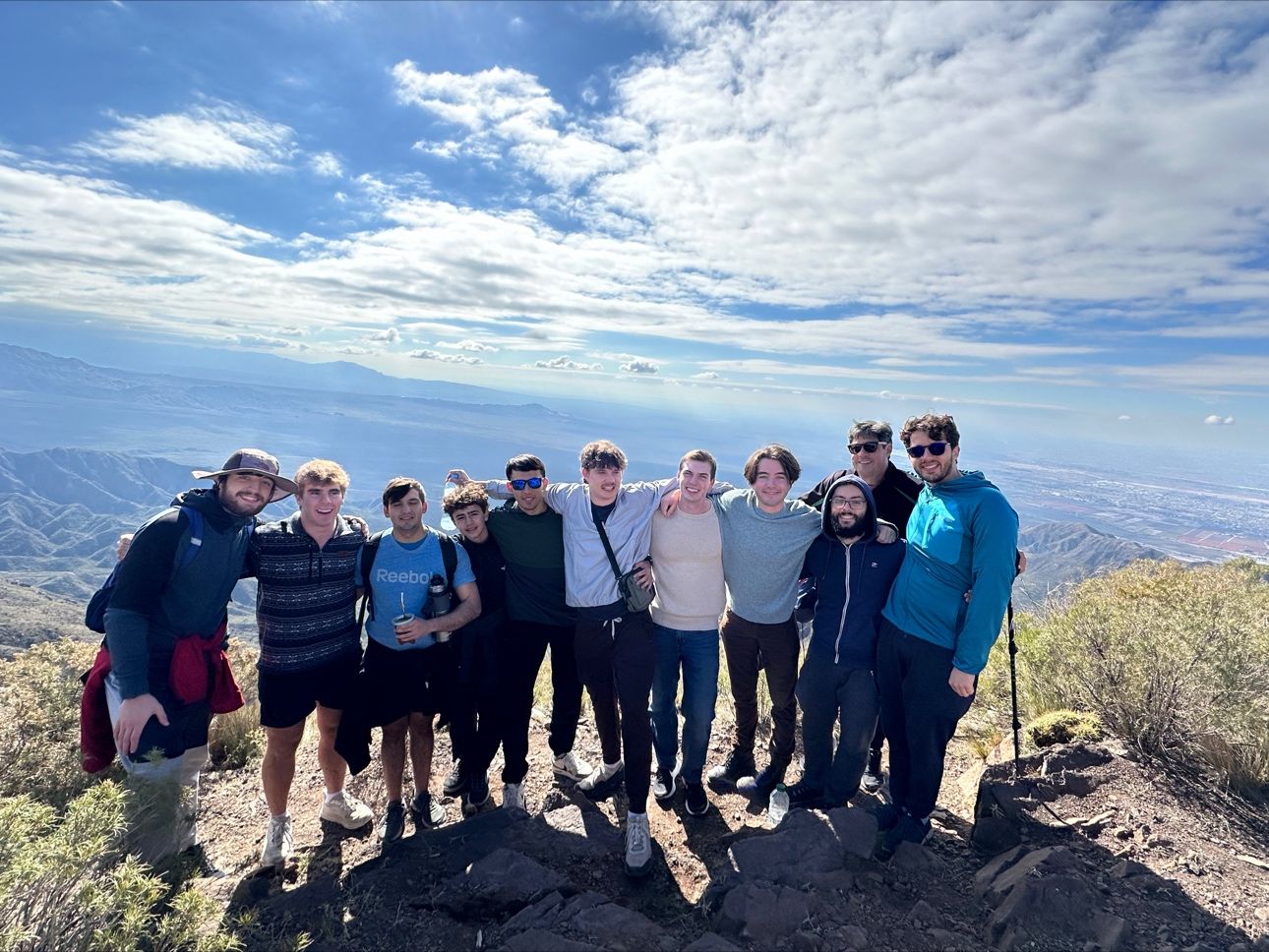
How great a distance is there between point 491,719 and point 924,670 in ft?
10.3

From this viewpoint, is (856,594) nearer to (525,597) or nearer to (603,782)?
(525,597)

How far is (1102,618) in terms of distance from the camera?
5586 millimetres

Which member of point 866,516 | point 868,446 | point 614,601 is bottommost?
point 614,601

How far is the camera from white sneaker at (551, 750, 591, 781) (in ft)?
16.8

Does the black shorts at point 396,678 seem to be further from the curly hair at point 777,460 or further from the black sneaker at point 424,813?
the curly hair at point 777,460

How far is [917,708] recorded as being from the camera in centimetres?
394

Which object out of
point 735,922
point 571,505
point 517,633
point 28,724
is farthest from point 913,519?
point 28,724

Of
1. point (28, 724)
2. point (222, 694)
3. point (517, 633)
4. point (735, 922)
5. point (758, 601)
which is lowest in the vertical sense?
point (28, 724)

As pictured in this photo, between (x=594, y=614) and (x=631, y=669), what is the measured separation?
46 centimetres

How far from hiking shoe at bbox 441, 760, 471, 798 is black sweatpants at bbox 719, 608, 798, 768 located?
2.26 metres

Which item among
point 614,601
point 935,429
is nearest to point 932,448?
point 935,429

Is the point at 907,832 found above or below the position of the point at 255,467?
below

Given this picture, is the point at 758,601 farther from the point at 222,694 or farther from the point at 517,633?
the point at 222,694

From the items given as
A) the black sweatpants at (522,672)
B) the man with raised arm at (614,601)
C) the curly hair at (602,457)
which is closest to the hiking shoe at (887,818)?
the man with raised arm at (614,601)
